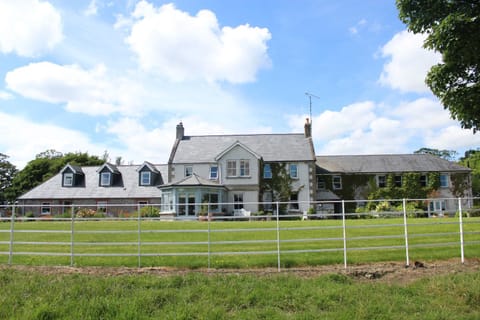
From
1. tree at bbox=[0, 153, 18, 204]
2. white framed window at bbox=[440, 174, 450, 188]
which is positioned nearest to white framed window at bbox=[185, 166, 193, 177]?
white framed window at bbox=[440, 174, 450, 188]

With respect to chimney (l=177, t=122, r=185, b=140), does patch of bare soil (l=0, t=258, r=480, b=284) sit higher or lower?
lower

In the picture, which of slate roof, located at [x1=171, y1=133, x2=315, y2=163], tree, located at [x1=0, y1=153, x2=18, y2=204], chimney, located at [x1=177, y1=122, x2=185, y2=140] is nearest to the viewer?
slate roof, located at [x1=171, y1=133, x2=315, y2=163]

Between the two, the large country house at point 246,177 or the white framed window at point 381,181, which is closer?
the large country house at point 246,177

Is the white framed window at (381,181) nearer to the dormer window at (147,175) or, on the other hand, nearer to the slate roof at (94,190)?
the slate roof at (94,190)

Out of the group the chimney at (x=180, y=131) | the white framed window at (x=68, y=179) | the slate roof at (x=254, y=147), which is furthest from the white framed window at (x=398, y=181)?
the white framed window at (x=68, y=179)

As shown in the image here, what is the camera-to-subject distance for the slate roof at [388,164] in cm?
4075

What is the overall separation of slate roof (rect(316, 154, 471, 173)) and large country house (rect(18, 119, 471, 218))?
98mm

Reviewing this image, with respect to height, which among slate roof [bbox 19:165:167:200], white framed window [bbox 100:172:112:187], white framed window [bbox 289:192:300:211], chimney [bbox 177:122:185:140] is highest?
chimney [bbox 177:122:185:140]

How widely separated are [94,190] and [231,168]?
648 inches

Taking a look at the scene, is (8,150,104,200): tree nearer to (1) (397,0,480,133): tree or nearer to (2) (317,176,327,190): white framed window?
(2) (317,176,327,190): white framed window

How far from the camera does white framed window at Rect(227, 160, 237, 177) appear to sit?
3766cm

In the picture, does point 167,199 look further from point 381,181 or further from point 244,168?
point 381,181

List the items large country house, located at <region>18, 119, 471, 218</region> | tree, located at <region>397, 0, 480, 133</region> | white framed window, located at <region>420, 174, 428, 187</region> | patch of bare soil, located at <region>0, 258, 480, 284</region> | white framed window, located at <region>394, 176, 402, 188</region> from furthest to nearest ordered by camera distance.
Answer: white framed window, located at <region>394, 176, 402, 188</region> → white framed window, located at <region>420, 174, 428, 187</region> → large country house, located at <region>18, 119, 471, 218</region> → tree, located at <region>397, 0, 480, 133</region> → patch of bare soil, located at <region>0, 258, 480, 284</region>

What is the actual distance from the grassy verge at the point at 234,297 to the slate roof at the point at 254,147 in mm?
30821
